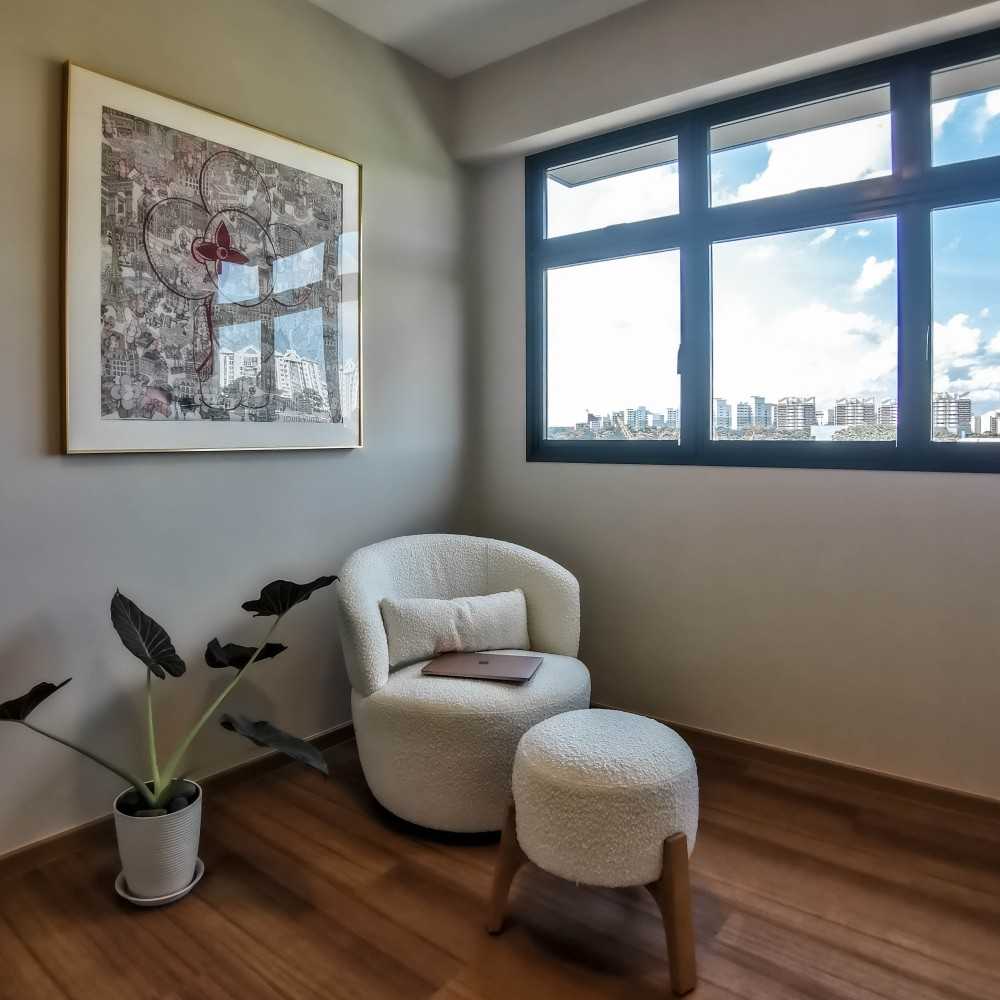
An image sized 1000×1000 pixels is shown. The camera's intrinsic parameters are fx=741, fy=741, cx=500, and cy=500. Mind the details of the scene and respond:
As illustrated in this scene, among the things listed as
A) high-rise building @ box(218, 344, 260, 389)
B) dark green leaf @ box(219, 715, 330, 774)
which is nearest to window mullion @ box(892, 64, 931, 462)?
dark green leaf @ box(219, 715, 330, 774)

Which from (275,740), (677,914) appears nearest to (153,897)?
(275,740)

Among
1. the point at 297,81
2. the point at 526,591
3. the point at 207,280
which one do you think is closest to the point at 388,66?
the point at 297,81

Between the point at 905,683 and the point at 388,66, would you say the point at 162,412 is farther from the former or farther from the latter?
the point at 905,683

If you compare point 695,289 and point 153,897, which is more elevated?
point 695,289

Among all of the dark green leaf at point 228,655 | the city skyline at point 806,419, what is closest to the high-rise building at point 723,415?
the city skyline at point 806,419

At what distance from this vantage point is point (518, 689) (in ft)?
7.22

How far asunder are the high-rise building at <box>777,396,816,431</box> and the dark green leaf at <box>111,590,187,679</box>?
6.92ft

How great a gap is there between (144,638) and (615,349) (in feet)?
6.85

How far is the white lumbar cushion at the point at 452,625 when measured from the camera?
243cm

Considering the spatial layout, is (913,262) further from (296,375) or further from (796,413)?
(296,375)

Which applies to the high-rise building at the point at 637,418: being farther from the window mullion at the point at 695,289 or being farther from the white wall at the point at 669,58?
the white wall at the point at 669,58

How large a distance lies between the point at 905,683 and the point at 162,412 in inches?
99.0

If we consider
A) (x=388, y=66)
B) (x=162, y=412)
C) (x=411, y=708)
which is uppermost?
(x=388, y=66)

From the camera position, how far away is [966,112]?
2.31 meters
